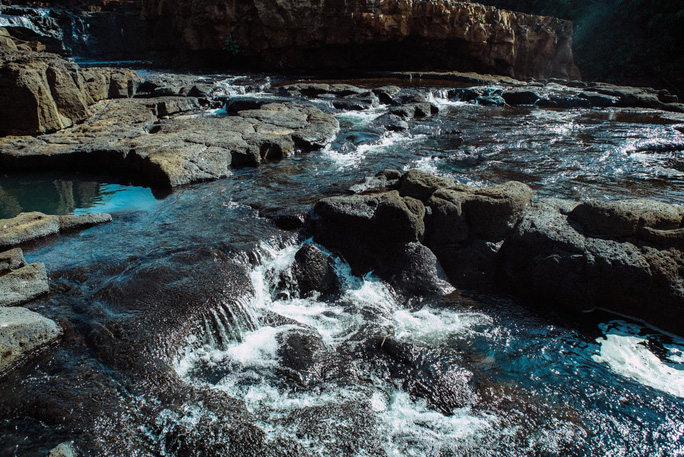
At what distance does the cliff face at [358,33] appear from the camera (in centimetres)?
2006

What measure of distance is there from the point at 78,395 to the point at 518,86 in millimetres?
20298

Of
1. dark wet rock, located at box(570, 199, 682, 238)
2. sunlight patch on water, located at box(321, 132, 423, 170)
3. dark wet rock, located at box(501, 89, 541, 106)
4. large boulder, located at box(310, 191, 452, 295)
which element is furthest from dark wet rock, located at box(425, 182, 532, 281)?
dark wet rock, located at box(501, 89, 541, 106)

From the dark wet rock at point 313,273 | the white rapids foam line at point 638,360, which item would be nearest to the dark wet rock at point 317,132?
the dark wet rock at point 313,273

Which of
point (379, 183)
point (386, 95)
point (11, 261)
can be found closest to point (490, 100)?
point (386, 95)

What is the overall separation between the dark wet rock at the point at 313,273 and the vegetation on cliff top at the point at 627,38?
2525cm

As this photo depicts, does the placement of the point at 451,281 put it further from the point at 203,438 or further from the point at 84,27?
the point at 84,27

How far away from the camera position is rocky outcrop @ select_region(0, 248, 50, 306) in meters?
4.17

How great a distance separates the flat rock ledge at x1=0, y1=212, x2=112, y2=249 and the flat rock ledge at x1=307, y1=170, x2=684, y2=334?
2.95 metres

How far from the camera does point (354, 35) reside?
68.2 ft

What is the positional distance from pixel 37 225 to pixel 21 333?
8.06 feet

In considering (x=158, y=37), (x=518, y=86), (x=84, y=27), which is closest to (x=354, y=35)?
(x=518, y=86)

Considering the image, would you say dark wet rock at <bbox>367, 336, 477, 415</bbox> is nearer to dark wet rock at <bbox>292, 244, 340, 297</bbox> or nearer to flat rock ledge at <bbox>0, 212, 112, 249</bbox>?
dark wet rock at <bbox>292, 244, 340, 297</bbox>

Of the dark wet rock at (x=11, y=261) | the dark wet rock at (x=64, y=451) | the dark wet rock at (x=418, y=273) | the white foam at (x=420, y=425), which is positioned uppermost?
the dark wet rock at (x=11, y=261)

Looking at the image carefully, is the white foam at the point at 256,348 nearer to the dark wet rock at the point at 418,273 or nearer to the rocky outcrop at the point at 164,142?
the dark wet rock at the point at 418,273
